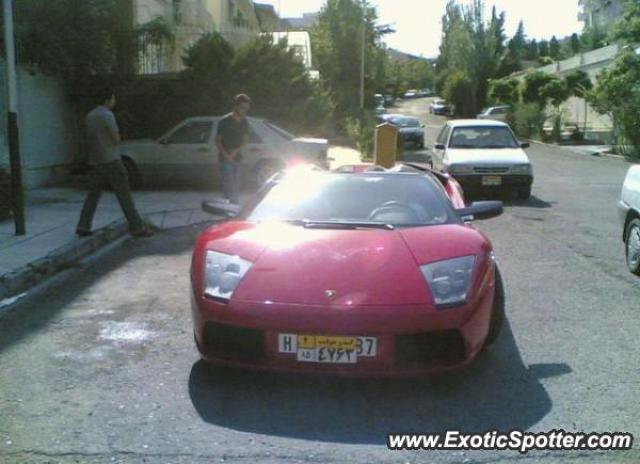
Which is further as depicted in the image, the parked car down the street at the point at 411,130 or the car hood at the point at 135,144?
the parked car down the street at the point at 411,130

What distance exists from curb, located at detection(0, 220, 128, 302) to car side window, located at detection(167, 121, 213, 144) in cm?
451

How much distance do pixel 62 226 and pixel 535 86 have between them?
34803 mm

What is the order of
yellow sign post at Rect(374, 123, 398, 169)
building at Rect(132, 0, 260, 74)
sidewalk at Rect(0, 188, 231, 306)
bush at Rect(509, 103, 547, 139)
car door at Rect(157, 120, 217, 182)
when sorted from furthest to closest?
bush at Rect(509, 103, 547, 139) < building at Rect(132, 0, 260, 74) < yellow sign post at Rect(374, 123, 398, 169) < car door at Rect(157, 120, 217, 182) < sidewalk at Rect(0, 188, 231, 306)

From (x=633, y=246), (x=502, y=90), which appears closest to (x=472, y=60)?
(x=502, y=90)

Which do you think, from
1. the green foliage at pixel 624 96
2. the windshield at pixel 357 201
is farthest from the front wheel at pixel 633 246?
the green foliage at pixel 624 96

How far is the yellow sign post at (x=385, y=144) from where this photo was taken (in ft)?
50.4

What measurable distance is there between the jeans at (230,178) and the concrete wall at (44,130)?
4028 millimetres

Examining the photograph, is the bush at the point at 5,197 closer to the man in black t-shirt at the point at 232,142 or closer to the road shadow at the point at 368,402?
the man in black t-shirt at the point at 232,142

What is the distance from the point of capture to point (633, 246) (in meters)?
7.21

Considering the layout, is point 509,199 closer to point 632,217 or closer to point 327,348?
point 632,217

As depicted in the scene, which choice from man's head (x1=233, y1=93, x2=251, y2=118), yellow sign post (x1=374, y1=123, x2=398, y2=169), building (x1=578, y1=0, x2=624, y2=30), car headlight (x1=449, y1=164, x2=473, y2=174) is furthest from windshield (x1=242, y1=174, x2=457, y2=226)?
Answer: building (x1=578, y1=0, x2=624, y2=30)

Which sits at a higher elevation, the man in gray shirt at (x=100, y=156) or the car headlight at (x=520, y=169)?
the man in gray shirt at (x=100, y=156)

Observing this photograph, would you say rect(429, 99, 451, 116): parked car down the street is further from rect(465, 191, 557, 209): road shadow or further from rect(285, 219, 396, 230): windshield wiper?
rect(285, 219, 396, 230): windshield wiper

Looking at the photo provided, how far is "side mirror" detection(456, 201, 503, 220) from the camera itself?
17.6 feet
